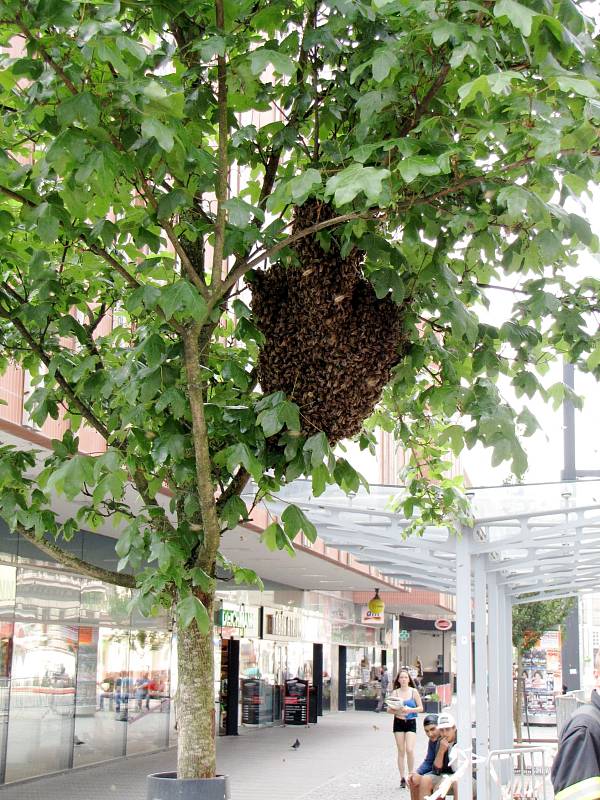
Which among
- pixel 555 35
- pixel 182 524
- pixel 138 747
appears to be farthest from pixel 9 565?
pixel 555 35

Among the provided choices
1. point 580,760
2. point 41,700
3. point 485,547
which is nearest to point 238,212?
point 580,760

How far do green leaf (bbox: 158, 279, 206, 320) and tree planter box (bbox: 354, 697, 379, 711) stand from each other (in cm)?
3757

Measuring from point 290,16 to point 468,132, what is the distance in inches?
34.8

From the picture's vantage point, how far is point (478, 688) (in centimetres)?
1306

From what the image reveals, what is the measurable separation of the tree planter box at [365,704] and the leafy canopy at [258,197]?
35.8 m

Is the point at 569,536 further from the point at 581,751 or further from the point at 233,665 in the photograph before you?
the point at 233,665

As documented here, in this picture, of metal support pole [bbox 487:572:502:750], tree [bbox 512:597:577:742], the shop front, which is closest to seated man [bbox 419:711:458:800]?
metal support pole [bbox 487:572:502:750]

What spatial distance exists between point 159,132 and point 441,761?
10487mm

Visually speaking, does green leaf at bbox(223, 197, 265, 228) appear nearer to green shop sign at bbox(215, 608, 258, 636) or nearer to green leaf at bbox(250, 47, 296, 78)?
green leaf at bbox(250, 47, 296, 78)

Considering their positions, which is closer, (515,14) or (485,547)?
(515,14)

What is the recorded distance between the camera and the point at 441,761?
40.0 ft

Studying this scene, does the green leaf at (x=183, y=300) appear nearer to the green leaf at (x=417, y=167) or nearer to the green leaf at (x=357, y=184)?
the green leaf at (x=357, y=184)

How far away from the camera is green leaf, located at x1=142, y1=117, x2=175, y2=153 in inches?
122

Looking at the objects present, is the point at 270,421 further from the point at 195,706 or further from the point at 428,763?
the point at 428,763
